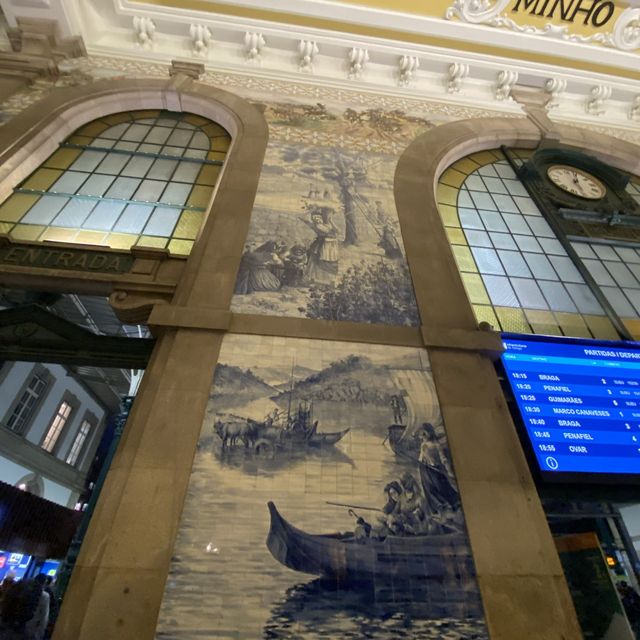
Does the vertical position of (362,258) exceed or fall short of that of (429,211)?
it falls short

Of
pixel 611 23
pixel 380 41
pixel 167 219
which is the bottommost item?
pixel 167 219

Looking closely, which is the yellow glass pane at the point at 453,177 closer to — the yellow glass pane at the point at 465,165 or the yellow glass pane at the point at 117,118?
the yellow glass pane at the point at 465,165

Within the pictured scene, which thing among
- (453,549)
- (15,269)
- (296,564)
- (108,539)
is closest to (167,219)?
(15,269)

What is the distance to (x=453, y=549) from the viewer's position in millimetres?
3553

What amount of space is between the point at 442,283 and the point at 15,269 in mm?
5599

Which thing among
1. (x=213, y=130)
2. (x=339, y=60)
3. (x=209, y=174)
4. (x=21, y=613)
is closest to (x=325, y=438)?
(x=21, y=613)

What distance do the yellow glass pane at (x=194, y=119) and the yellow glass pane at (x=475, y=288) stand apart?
21.0ft

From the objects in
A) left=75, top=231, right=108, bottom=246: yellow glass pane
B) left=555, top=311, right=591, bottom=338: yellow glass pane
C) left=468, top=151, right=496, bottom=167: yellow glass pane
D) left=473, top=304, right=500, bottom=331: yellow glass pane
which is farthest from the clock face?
left=75, top=231, right=108, bottom=246: yellow glass pane

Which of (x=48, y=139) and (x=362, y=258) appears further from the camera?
(x=48, y=139)

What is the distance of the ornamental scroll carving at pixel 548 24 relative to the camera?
31.4 ft

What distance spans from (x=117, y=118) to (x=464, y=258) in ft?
25.1

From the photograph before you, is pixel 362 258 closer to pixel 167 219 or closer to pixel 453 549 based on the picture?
pixel 167 219

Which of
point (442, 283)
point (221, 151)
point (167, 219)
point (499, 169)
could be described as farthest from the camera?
point (499, 169)

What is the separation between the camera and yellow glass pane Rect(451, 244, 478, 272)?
260 inches
